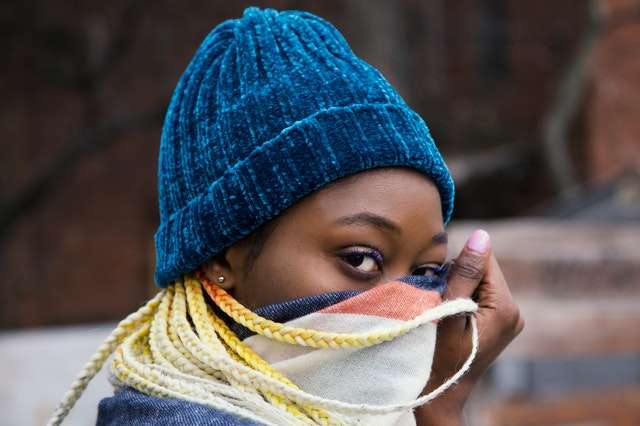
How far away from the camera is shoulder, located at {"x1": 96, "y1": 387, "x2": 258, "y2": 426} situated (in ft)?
4.70

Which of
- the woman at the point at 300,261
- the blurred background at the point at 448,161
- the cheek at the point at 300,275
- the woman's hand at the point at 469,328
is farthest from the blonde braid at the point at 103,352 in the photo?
the blurred background at the point at 448,161

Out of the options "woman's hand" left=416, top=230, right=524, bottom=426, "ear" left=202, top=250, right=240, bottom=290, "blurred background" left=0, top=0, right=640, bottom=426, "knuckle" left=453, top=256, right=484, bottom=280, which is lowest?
"blurred background" left=0, top=0, right=640, bottom=426

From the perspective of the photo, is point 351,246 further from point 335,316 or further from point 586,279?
point 586,279

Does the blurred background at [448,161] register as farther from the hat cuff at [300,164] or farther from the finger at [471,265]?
the hat cuff at [300,164]

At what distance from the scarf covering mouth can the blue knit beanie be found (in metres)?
0.16

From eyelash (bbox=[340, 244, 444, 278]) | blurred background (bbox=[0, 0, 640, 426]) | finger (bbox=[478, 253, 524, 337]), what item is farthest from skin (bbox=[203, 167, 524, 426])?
blurred background (bbox=[0, 0, 640, 426])

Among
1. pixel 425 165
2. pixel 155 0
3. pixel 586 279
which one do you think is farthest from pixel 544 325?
pixel 155 0

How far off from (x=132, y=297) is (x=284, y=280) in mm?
9934

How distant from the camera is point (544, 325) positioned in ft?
17.0

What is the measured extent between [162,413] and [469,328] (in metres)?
0.59

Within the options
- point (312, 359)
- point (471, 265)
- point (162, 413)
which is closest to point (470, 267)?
point (471, 265)

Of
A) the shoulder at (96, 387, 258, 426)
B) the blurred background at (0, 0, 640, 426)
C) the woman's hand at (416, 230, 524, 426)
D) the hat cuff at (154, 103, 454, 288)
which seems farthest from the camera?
the blurred background at (0, 0, 640, 426)

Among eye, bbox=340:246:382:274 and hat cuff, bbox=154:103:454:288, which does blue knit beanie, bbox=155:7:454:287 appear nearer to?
hat cuff, bbox=154:103:454:288

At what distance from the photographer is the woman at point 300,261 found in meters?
1.50
